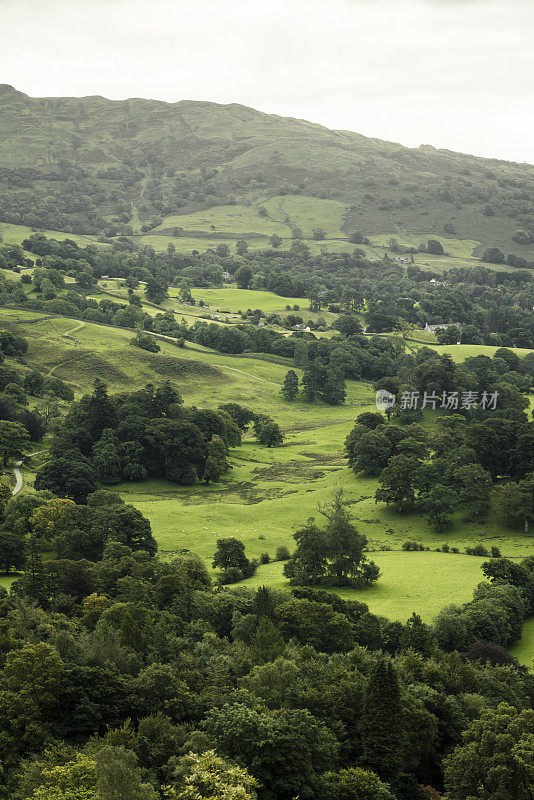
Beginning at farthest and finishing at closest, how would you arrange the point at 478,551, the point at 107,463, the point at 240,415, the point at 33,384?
1. the point at 33,384
2. the point at 240,415
3. the point at 107,463
4. the point at 478,551

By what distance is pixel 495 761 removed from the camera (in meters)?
33.6

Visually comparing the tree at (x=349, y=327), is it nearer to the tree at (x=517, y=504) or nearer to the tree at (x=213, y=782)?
the tree at (x=517, y=504)

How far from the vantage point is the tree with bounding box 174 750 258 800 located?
25.5 m

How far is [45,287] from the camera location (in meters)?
184

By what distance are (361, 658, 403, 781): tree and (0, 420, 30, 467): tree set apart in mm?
67953

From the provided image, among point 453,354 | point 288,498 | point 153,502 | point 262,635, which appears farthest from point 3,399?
point 453,354

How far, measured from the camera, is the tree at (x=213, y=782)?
2545cm

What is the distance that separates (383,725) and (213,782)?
13.6m

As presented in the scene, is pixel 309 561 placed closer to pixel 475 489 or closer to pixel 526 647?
pixel 526 647

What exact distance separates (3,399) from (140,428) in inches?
817

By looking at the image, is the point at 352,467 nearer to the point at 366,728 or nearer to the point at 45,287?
the point at 366,728

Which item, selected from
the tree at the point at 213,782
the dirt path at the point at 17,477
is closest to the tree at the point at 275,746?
the tree at the point at 213,782

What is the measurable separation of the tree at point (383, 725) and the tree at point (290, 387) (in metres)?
109

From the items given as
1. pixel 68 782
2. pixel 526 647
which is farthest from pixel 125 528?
pixel 68 782
